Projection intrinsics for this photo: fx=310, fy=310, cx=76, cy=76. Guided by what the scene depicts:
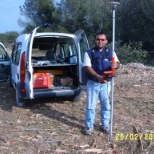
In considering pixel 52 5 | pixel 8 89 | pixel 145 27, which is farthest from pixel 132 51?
pixel 52 5

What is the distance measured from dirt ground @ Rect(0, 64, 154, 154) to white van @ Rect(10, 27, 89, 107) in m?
0.40

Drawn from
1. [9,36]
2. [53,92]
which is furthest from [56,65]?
[9,36]

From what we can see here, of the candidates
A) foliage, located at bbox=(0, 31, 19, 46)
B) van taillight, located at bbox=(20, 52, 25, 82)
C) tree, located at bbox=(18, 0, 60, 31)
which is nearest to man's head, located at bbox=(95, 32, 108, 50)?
van taillight, located at bbox=(20, 52, 25, 82)

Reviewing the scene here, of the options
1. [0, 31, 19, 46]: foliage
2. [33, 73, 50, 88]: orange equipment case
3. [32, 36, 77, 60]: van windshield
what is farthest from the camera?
[0, 31, 19, 46]: foliage

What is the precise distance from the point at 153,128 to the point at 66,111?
2059mm

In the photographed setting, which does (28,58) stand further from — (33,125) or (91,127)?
(91,127)

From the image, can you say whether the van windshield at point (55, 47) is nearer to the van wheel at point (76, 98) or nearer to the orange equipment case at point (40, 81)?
the van wheel at point (76, 98)

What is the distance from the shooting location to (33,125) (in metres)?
5.91

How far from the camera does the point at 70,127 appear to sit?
574 centimetres

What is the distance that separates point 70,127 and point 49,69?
2.61 meters

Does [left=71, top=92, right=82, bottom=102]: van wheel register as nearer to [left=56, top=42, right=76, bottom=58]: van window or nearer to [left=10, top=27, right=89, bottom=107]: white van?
[left=10, top=27, right=89, bottom=107]: white van

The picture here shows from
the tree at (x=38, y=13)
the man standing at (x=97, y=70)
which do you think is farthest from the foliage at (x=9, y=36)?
the man standing at (x=97, y=70)

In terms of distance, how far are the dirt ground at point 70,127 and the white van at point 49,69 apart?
40 cm

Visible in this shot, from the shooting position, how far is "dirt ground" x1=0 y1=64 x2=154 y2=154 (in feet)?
15.7
